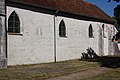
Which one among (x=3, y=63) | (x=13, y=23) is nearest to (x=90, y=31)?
(x=13, y=23)

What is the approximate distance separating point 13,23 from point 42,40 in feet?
11.9

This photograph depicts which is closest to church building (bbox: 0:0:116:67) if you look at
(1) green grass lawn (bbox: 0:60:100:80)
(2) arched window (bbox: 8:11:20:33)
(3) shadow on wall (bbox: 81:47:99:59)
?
(2) arched window (bbox: 8:11:20:33)

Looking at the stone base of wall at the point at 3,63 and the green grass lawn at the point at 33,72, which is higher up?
the stone base of wall at the point at 3,63

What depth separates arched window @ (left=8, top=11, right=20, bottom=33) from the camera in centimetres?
1880

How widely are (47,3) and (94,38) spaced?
9.85 metres

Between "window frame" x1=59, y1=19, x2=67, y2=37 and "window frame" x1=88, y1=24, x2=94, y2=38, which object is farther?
"window frame" x1=88, y1=24, x2=94, y2=38

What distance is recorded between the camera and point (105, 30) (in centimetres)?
3359

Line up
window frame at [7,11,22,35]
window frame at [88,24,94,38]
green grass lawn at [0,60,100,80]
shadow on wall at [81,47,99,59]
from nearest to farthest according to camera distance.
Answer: green grass lawn at [0,60,100,80], window frame at [7,11,22,35], shadow on wall at [81,47,99,59], window frame at [88,24,94,38]

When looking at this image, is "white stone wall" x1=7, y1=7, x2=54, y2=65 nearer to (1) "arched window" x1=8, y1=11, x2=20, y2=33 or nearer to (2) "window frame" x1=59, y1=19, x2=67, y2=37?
(1) "arched window" x1=8, y1=11, x2=20, y2=33

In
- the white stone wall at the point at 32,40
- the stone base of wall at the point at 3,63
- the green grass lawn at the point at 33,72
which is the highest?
the white stone wall at the point at 32,40

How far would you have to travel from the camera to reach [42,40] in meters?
21.7

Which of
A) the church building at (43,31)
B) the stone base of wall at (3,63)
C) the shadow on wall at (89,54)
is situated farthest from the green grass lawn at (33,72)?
the shadow on wall at (89,54)

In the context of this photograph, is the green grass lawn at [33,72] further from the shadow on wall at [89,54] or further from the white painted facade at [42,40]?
the shadow on wall at [89,54]

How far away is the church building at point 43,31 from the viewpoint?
1848 cm
